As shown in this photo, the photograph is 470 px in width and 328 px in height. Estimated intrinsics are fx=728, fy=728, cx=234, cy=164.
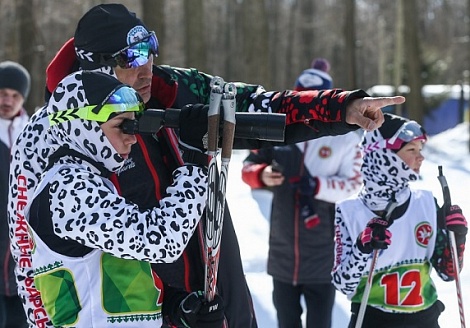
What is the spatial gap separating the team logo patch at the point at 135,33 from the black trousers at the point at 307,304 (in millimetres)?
2520

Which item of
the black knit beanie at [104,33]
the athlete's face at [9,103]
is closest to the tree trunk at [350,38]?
the athlete's face at [9,103]

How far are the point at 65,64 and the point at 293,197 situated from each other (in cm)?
234

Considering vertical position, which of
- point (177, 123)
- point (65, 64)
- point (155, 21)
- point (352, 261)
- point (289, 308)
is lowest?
point (289, 308)

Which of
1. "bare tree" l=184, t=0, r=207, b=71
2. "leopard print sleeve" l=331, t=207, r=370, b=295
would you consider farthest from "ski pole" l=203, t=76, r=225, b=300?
"bare tree" l=184, t=0, r=207, b=71

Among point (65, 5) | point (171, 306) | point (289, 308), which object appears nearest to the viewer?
point (171, 306)

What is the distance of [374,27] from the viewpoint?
53.6 meters

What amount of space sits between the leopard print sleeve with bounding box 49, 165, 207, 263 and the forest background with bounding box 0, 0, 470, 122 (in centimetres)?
1009

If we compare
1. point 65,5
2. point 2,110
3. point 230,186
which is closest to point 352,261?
point 2,110

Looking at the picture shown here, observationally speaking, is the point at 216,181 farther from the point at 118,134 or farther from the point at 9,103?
the point at 9,103

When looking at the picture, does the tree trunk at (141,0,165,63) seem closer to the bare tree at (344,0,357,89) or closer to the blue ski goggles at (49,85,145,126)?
the blue ski goggles at (49,85,145,126)

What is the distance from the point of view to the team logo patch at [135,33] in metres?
2.47

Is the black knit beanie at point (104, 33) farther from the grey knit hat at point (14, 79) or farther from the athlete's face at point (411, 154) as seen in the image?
the grey knit hat at point (14, 79)

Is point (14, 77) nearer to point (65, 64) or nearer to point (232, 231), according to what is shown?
point (65, 64)

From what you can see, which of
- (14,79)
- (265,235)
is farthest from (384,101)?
(265,235)
